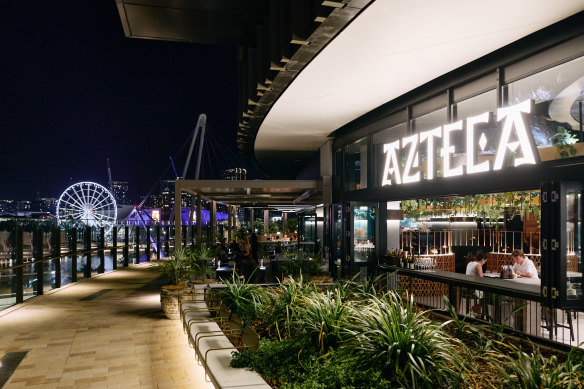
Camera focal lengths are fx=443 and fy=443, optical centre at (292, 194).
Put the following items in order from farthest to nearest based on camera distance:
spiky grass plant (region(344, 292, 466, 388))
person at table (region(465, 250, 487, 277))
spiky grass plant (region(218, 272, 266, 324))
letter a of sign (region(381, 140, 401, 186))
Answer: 1. person at table (region(465, 250, 487, 277))
2. letter a of sign (region(381, 140, 401, 186))
3. spiky grass plant (region(218, 272, 266, 324))
4. spiky grass plant (region(344, 292, 466, 388))

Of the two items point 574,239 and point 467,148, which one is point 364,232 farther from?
point 574,239

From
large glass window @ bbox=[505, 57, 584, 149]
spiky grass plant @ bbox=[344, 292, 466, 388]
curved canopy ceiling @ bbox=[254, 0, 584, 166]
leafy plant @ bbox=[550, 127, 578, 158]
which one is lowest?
spiky grass plant @ bbox=[344, 292, 466, 388]

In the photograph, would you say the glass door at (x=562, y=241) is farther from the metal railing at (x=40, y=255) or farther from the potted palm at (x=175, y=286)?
the metal railing at (x=40, y=255)

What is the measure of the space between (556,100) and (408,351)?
3705mm

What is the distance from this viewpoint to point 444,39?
17.5 ft

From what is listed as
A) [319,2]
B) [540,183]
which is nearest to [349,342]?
[540,183]

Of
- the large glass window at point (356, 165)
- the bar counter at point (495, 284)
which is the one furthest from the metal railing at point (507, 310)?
the large glass window at point (356, 165)

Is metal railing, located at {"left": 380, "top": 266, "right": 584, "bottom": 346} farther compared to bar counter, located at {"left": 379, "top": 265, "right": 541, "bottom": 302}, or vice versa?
metal railing, located at {"left": 380, "top": 266, "right": 584, "bottom": 346}

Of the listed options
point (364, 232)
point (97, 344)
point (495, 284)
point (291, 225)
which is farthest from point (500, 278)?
point (291, 225)

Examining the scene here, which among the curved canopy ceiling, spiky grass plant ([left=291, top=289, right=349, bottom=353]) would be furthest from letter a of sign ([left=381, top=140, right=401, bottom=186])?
spiky grass plant ([left=291, top=289, right=349, bottom=353])

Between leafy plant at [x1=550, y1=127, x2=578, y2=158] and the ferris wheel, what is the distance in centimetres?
3515

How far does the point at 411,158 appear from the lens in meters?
7.30

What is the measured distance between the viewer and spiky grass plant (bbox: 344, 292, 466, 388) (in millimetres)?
2906

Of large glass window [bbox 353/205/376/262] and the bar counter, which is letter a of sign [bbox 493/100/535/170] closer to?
the bar counter
